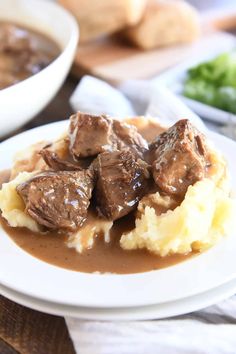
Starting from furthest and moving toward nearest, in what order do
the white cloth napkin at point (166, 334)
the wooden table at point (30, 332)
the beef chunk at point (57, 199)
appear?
the beef chunk at point (57, 199) < the wooden table at point (30, 332) < the white cloth napkin at point (166, 334)

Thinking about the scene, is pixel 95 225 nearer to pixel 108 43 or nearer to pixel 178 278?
pixel 178 278

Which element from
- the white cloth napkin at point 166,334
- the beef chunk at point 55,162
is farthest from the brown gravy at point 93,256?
the beef chunk at point 55,162

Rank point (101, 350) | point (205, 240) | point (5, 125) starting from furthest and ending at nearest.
Result: 1. point (5, 125)
2. point (205, 240)
3. point (101, 350)

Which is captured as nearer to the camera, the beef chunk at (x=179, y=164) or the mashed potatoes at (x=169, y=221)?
the mashed potatoes at (x=169, y=221)

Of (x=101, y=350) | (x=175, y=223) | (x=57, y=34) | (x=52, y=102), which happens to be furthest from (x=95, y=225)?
(x=57, y=34)

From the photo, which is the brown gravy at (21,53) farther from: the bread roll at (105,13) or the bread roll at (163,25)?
the bread roll at (163,25)

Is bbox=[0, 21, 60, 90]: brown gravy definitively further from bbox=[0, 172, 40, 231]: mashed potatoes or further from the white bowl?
bbox=[0, 172, 40, 231]: mashed potatoes

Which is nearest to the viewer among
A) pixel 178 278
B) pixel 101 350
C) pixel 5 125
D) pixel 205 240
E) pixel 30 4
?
pixel 101 350
